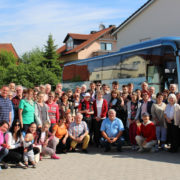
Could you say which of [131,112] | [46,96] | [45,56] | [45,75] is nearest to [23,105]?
[46,96]

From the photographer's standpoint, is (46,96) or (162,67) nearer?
(46,96)

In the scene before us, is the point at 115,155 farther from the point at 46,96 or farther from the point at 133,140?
the point at 46,96

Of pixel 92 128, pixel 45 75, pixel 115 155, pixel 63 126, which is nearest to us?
pixel 115 155

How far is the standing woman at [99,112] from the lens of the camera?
31.7 feet

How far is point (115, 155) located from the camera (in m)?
8.47

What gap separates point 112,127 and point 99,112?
822mm

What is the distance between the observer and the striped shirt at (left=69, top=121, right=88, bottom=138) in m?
9.07

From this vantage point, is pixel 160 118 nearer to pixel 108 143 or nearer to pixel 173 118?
pixel 173 118

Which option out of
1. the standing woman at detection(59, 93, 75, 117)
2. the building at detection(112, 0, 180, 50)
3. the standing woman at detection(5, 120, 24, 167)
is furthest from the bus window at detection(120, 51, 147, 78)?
the building at detection(112, 0, 180, 50)

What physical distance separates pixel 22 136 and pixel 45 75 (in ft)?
81.4

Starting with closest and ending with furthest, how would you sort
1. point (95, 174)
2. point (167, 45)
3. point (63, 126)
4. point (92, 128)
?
point (95, 174)
point (63, 126)
point (92, 128)
point (167, 45)

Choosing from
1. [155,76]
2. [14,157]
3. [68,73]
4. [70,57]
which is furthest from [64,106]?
[70,57]

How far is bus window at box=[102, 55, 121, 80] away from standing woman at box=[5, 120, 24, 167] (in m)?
7.71

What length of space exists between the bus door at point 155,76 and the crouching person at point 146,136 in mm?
2816
